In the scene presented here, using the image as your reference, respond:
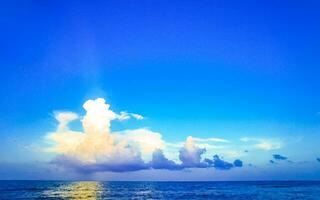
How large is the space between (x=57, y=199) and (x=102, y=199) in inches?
333

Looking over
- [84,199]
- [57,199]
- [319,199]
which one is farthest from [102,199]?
[319,199]

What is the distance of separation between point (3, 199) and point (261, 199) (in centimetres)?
4756

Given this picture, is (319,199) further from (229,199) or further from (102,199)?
(102,199)

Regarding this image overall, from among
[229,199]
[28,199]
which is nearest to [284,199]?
[229,199]

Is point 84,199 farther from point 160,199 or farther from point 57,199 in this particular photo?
point 160,199

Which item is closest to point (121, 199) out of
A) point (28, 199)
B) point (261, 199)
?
point (28, 199)

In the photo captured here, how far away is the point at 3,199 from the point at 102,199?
17959mm

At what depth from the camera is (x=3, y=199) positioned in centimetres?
7038

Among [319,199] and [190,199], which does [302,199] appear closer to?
[319,199]

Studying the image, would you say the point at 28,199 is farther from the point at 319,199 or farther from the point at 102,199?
the point at 319,199

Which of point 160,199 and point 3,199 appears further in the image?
point 160,199

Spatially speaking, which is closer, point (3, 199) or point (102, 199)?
point (3, 199)

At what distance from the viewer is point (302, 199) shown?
7325cm

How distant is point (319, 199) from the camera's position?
71.7 metres
